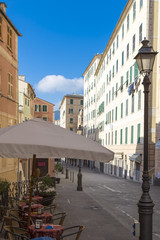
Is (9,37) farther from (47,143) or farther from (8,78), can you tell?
(47,143)

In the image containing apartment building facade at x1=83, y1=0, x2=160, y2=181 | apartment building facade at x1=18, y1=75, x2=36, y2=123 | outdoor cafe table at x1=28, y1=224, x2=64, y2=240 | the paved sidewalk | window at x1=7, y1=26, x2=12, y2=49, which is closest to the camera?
outdoor cafe table at x1=28, y1=224, x2=64, y2=240

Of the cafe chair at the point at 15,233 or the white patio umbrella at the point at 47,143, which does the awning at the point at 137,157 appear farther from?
the white patio umbrella at the point at 47,143

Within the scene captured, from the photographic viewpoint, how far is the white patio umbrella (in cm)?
497

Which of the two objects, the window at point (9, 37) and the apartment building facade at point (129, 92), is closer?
the window at point (9, 37)

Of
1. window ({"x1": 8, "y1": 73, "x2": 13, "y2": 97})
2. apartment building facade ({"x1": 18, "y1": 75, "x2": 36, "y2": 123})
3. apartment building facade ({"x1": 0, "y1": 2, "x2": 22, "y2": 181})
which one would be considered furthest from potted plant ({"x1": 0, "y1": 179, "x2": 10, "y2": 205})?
apartment building facade ({"x1": 18, "y1": 75, "x2": 36, "y2": 123})

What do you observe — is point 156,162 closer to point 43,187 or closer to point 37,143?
point 43,187

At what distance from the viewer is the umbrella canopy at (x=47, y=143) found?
196 inches

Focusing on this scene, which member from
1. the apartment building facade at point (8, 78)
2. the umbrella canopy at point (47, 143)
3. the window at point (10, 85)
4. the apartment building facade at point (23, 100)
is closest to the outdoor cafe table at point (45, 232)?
the umbrella canopy at point (47, 143)

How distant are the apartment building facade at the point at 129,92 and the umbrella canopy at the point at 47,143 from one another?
25.3 meters

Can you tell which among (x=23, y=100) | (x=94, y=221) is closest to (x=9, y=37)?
(x=23, y=100)

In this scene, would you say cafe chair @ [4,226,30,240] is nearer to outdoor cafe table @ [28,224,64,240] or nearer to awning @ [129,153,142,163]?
outdoor cafe table @ [28,224,64,240]

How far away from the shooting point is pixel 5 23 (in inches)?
774

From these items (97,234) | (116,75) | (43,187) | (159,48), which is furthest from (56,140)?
(116,75)

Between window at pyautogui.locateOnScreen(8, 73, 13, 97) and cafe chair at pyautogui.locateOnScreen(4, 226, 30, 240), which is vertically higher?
window at pyautogui.locateOnScreen(8, 73, 13, 97)
